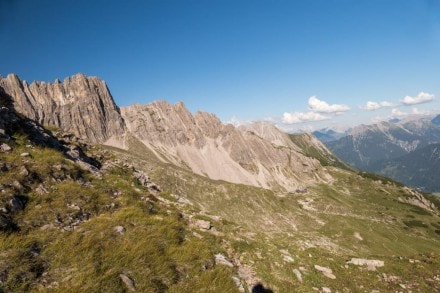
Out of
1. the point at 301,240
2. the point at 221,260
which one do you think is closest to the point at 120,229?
the point at 221,260

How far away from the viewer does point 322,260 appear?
20.5 meters

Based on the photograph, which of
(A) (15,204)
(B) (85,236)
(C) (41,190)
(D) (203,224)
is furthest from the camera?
(D) (203,224)

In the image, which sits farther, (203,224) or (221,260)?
(203,224)

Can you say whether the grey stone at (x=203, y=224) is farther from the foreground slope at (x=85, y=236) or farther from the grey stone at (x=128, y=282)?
the grey stone at (x=128, y=282)

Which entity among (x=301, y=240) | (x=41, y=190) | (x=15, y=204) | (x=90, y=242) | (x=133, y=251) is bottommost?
(x=301, y=240)

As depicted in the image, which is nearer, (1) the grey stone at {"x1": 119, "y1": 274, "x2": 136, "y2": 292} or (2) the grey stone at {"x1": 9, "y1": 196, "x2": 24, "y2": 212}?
(1) the grey stone at {"x1": 119, "y1": 274, "x2": 136, "y2": 292}

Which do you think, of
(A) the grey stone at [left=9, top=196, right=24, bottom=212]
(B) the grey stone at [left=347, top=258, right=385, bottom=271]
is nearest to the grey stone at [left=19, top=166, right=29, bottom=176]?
(A) the grey stone at [left=9, top=196, right=24, bottom=212]

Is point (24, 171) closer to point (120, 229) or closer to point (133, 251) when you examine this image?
point (120, 229)

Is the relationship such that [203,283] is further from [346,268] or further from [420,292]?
[420,292]

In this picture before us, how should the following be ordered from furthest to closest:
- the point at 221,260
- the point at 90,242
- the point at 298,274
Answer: the point at 298,274
the point at 221,260
the point at 90,242

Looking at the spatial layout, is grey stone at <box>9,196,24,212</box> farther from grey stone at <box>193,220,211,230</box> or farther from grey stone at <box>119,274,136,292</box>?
grey stone at <box>193,220,211,230</box>

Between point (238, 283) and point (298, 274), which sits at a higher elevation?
point (238, 283)

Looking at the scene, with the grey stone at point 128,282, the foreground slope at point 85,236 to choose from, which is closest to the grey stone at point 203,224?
the foreground slope at point 85,236

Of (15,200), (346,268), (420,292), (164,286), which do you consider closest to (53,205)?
(15,200)
